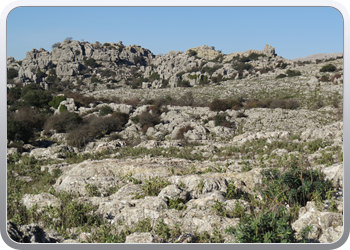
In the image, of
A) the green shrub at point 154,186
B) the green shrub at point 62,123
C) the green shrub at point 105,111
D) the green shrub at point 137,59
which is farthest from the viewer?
the green shrub at point 137,59

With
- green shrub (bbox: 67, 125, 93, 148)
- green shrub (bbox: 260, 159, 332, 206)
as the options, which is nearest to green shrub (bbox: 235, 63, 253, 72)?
green shrub (bbox: 67, 125, 93, 148)

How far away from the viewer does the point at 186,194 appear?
270 inches

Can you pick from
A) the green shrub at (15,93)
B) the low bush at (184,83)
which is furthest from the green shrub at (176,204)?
the low bush at (184,83)

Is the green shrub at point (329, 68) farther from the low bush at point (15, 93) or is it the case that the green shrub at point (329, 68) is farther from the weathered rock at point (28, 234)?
the weathered rock at point (28, 234)

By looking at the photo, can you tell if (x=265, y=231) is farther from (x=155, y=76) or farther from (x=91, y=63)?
(x=91, y=63)

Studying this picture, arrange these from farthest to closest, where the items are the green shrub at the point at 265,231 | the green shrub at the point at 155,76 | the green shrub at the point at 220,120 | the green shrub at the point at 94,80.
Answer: the green shrub at the point at 94,80
the green shrub at the point at 155,76
the green shrub at the point at 220,120
the green shrub at the point at 265,231

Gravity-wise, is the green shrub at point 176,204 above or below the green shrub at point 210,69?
below

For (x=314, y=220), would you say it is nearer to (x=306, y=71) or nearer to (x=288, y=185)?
(x=288, y=185)

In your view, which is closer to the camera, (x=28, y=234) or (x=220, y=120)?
(x=28, y=234)

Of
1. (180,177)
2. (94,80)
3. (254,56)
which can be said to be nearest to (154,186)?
→ (180,177)

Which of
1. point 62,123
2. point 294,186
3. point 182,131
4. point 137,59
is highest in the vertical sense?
point 137,59

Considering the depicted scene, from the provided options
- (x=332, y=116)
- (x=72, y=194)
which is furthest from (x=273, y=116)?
(x=72, y=194)

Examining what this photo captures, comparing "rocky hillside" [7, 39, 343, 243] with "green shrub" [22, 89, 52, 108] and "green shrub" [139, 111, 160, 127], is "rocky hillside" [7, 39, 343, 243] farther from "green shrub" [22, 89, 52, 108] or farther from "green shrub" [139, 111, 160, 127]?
"green shrub" [22, 89, 52, 108]
